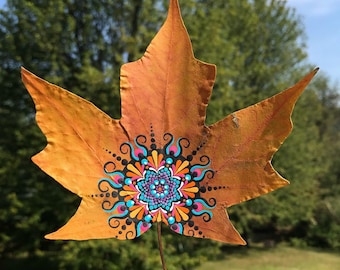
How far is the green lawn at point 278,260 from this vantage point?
11941 millimetres

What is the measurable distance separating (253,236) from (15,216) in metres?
9.61

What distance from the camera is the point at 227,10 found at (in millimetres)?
10414

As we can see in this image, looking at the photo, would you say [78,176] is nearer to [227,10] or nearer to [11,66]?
[11,66]

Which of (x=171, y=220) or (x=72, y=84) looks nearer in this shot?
(x=171, y=220)

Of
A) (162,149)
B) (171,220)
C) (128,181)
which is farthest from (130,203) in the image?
(162,149)

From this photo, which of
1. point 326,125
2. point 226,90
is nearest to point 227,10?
point 226,90

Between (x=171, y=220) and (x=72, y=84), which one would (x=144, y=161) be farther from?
(x=72, y=84)

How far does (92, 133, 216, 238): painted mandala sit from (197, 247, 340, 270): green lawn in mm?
9334

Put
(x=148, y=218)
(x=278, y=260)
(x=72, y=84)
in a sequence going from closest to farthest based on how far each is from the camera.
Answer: (x=148, y=218), (x=72, y=84), (x=278, y=260)

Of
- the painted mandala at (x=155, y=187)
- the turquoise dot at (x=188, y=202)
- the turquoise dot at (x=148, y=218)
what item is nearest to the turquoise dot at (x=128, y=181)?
the painted mandala at (x=155, y=187)

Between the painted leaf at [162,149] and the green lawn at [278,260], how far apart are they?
9.36 meters

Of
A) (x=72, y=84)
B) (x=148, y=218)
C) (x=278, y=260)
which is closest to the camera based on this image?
(x=148, y=218)

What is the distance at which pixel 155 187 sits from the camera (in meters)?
2.54

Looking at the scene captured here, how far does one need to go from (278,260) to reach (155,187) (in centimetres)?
1127
